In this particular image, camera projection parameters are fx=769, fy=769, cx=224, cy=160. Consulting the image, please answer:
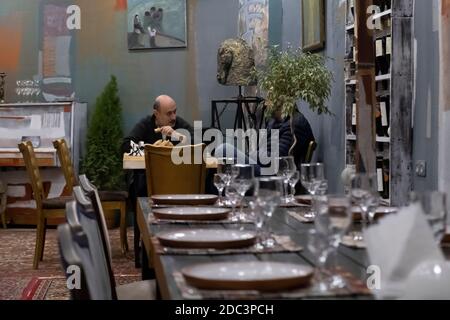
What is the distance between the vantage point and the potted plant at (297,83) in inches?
252

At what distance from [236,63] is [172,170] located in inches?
101

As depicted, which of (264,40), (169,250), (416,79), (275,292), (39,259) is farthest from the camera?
(264,40)

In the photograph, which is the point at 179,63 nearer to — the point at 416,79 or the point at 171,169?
the point at 171,169

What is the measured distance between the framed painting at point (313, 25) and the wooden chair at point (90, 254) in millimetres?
4267

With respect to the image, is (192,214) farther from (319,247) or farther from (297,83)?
(297,83)

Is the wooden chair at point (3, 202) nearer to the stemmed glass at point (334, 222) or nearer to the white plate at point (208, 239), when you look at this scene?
the white plate at point (208, 239)

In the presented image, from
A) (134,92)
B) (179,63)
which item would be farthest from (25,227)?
(179,63)

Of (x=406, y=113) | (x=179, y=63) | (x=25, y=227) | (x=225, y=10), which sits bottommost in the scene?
(x=25, y=227)

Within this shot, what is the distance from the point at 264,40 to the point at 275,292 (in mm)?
6787

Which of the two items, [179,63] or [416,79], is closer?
[416,79]

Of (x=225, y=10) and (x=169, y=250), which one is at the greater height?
(x=225, y=10)

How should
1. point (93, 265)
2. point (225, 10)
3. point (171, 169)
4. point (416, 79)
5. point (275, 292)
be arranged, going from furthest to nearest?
point (225, 10) < point (171, 169) < point (416, 79) < point (93, 265) < point (275, 292)

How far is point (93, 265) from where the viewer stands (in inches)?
83.7

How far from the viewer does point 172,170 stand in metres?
5.80
